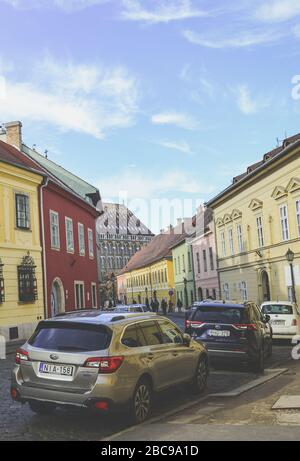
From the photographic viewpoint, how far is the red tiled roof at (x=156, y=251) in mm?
71062

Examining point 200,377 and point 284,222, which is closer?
point 200,377

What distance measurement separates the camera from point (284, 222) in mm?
30031

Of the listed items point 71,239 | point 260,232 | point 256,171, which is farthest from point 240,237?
point 71,239

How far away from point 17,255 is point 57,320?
16767 millimetres

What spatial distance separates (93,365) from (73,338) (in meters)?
0.60

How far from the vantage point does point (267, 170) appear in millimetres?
31406

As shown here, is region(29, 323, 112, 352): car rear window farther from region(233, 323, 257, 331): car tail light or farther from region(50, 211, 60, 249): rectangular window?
region(50, 211, 60, 249): rectangular window

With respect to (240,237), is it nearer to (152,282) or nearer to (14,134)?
(14,134)

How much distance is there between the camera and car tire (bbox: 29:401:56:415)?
7673 mm

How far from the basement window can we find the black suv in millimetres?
12782

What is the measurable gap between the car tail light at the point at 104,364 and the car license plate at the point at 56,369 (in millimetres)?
258

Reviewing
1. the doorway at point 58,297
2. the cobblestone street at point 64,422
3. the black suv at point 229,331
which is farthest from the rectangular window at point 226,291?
the cobblestone street at point 64,422

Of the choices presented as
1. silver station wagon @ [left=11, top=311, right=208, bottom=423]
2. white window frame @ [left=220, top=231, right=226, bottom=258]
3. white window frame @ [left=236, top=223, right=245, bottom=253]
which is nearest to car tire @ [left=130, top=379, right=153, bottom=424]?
silver station wagon @ [left=11, top=311, right=208, bottom=423]
